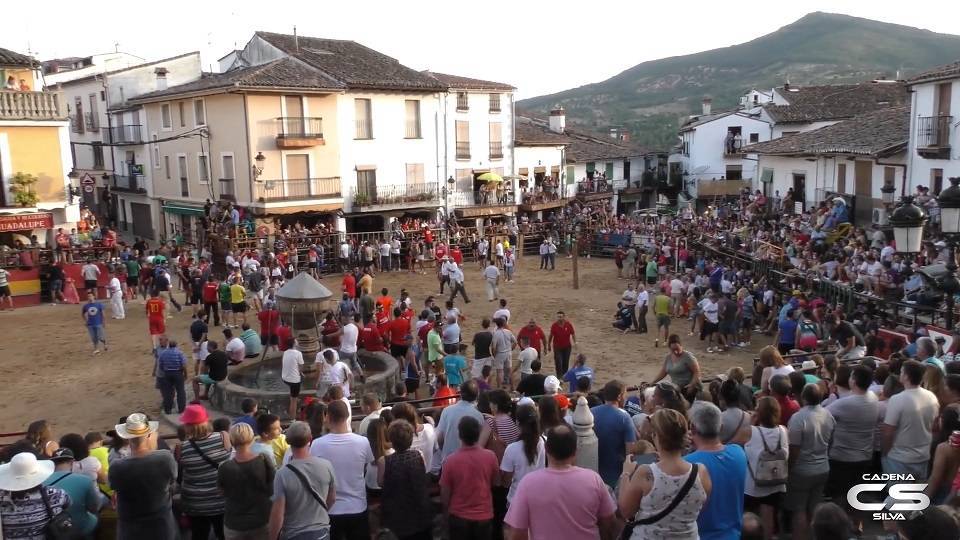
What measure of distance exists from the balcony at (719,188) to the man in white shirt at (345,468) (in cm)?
4423

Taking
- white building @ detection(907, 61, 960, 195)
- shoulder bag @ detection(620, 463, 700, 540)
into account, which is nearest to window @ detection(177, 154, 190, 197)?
white building @ detection(907, 61, 960, 195)

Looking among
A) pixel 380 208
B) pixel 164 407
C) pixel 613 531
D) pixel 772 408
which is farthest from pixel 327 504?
pixel 380 208

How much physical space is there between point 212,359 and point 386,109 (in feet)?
80.3

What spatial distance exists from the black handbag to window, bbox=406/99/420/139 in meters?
32.3

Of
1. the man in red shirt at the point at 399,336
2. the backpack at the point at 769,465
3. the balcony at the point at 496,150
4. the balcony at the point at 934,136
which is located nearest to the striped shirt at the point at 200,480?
the backpack at the point at 769,465

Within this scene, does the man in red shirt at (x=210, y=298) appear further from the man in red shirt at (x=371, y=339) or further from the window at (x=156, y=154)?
the window at (x=156, y=154)

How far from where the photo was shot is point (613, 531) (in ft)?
15.4

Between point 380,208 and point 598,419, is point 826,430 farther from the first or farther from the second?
point 380,208

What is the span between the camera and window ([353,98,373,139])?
34969mm

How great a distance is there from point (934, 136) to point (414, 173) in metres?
22.1

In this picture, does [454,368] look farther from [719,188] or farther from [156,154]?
[719,188]

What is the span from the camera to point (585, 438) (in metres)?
6.25

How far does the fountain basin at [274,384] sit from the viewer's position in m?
12.9

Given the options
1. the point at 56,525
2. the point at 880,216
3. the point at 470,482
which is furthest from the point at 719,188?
the point at 56,525
